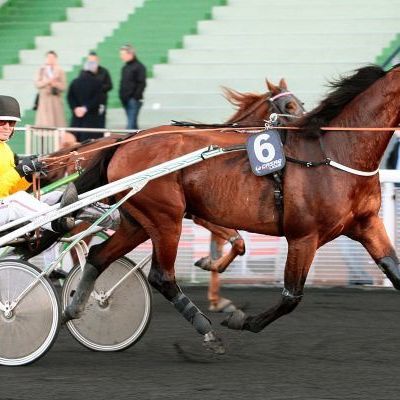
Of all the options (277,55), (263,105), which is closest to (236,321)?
(263,105)

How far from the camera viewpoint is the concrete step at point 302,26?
53.9 feet

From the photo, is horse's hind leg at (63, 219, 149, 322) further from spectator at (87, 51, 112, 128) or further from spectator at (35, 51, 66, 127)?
spectator at (35, 51, 66, 127)

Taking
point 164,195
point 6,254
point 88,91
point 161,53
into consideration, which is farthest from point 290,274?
point 161,53

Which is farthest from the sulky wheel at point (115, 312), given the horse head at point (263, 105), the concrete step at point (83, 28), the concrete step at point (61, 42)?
the concrete step at point (83, 28)

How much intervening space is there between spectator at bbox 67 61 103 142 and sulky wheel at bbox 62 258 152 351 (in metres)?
7.19

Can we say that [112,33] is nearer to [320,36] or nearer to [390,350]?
[320,36]

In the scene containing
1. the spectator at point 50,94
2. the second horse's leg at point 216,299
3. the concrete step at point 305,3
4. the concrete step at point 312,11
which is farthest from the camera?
the concrete step at point 305,3

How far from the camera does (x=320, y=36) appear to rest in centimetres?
1653

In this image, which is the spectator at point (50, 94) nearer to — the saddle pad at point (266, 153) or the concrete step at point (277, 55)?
the concrete step at point (277, 55)

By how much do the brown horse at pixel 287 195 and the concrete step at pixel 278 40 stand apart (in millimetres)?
9187

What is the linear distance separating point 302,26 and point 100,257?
32.7 ft

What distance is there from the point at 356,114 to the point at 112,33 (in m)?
11.4

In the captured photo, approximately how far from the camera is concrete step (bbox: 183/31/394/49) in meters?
16.3

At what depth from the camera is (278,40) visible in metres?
16.8
